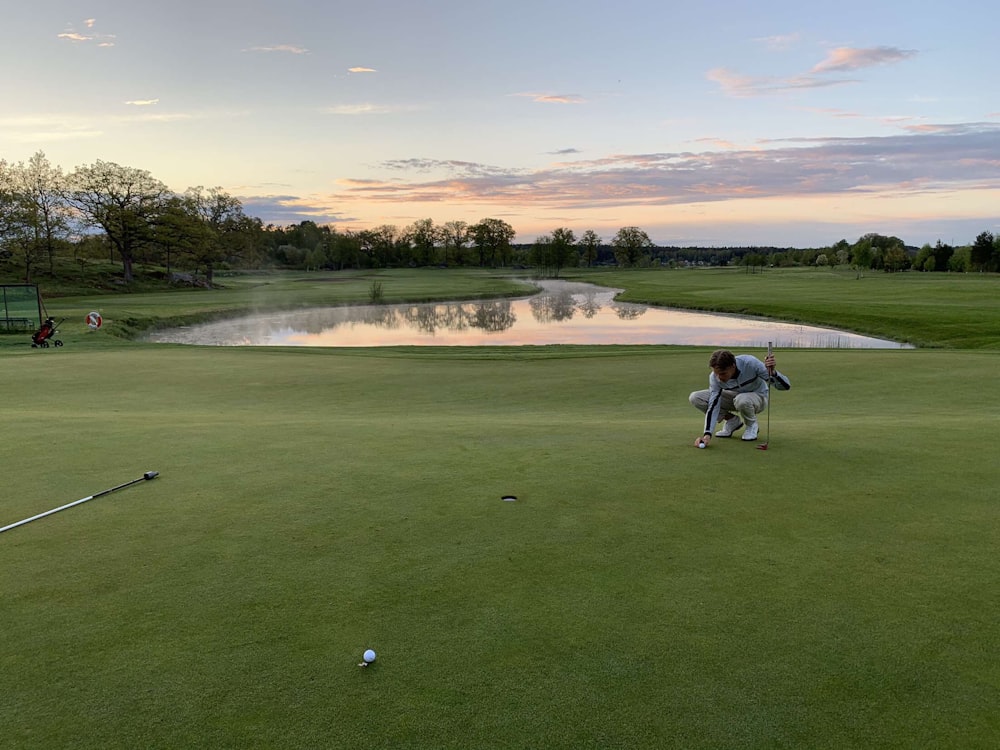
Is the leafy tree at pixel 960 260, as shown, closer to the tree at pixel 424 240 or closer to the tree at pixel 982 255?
the tree at pixel 982 255

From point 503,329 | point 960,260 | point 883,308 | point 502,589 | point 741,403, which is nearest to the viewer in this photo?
point 502,589

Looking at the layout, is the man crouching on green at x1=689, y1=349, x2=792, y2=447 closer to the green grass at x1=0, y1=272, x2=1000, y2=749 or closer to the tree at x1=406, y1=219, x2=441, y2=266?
the green grass at x1=0, y1=272, x2=1000, y2=749

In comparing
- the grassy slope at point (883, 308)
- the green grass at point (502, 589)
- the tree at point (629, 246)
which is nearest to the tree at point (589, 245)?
the tree at point (629, 246)

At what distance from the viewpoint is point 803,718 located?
3316 millimetres

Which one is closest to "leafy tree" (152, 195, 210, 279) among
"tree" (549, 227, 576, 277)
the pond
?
the pond

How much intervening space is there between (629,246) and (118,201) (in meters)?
126

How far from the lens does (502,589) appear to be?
15.1 feet

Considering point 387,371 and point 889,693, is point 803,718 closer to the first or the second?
point 889,693

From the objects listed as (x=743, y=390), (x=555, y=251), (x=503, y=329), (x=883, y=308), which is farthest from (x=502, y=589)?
(x=555, y=251)

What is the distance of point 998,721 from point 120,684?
173 inches

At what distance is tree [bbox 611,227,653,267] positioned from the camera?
6865 inches

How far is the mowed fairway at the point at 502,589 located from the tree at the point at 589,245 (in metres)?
172

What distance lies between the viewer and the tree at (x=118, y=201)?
7150 cm

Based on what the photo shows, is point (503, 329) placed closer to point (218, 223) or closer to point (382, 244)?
point (218, 223)
